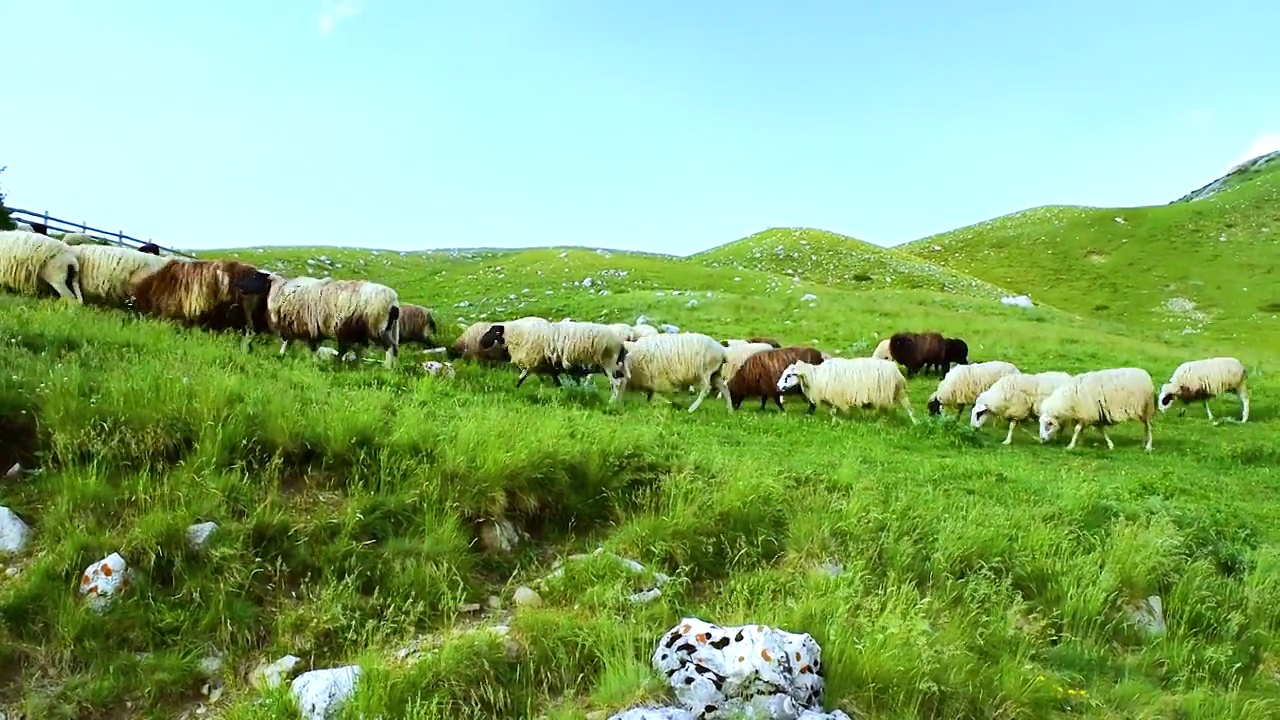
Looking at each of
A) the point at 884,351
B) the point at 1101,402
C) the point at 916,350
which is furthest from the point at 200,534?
the point at 916,350

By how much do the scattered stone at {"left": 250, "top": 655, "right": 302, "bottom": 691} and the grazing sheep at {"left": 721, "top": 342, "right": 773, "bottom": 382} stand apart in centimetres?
1339

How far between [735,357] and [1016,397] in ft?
19.9

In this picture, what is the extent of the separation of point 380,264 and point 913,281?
1462 inches

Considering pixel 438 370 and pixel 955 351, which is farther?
pixel 955 351

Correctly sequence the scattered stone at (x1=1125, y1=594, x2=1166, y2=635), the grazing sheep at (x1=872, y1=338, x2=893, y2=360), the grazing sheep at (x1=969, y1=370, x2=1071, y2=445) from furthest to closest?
the grazing sheep at (x1=872, y1=338, x2=893, y2=360) < the grazing sheep at (x1=969, y1=370, x2=1071, y2=445) < the scattered stone at (x1=1125, y1=594, x2=1166, y2=635)

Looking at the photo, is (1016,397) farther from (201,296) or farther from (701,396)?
(201,296)

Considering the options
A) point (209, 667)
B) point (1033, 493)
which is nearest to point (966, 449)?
point (1033, 493)

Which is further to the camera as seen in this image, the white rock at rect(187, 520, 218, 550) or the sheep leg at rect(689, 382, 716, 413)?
the sheep leg at rect(689, 382, 716, 413)

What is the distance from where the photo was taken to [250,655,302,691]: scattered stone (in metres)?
4.39

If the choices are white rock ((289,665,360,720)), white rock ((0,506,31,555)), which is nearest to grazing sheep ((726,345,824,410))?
white rock ((289,665,360,720))

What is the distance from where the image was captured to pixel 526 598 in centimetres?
551

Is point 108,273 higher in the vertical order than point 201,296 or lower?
higher

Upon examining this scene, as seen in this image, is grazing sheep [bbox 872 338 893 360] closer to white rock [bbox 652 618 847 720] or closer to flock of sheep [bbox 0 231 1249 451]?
flock of sheep [bbox 0 231 1249 451]

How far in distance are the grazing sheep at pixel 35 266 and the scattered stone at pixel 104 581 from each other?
10150 mm
